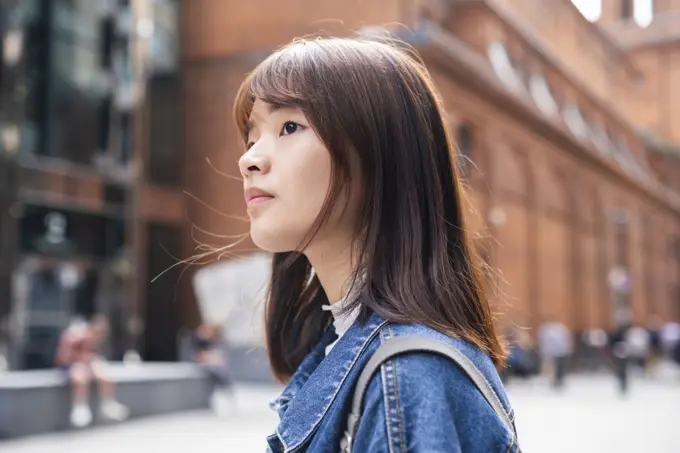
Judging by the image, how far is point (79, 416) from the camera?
14312 mm

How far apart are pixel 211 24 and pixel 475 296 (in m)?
31.3

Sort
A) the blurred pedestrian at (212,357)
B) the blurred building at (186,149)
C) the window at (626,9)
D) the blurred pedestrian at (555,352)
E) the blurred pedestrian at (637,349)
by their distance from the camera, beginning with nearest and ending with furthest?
1. the blurred pedestrian at (212,357)
2. the blurred building at (186,149)
3. the blurred pedestrian at (555,352)
4. the blurred pedestrian at (637,349)
5. the window at (626,9)

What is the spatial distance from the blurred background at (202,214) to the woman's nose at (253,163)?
10159 millimetres

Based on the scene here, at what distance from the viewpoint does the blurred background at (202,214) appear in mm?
15828

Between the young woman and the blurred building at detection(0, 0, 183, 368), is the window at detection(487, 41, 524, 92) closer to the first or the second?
the blurred building at detection(0, 0, 183, 368)

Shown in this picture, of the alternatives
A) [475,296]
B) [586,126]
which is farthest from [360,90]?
[586,126]

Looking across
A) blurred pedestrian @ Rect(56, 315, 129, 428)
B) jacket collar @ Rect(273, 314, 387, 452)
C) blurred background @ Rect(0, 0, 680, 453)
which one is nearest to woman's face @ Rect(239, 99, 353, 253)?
jacket collar @ Rect(273, 314, 387, 452)

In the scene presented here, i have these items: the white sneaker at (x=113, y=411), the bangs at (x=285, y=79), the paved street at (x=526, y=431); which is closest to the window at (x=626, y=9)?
the paved street at (x=526, y=431)

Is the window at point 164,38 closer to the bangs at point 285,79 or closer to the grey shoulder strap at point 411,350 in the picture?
the bangs at point 285,79

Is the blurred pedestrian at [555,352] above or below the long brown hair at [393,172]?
below

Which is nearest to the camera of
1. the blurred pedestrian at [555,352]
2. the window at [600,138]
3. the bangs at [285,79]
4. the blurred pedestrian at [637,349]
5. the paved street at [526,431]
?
the bangs at [285,79]

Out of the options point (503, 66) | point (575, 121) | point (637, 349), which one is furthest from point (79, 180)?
point (575, 121)

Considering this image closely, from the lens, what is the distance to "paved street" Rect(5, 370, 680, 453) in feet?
39.0

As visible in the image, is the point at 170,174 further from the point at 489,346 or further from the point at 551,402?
the point at 489,346
